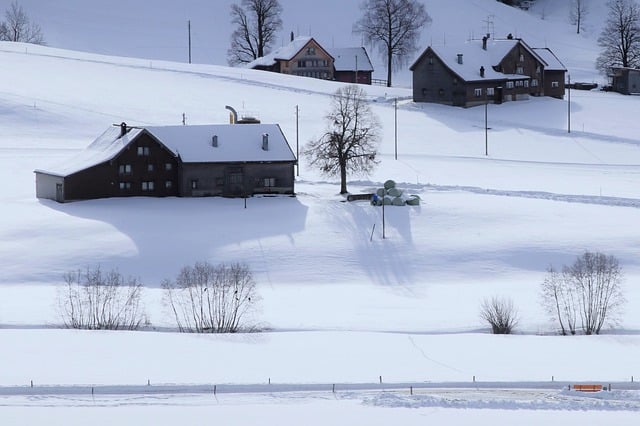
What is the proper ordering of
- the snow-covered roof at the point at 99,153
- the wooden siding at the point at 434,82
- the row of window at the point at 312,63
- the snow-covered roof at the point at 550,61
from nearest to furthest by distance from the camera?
the snow-covered roof at the point at 99,153 → the wooden siding at the point at 434,82 → the snow-covered roof at the point at 550,61 → the row of window at the point at 312,63

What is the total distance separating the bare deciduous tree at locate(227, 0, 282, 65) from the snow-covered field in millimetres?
32122

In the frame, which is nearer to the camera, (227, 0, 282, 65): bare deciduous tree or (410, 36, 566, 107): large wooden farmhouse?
(410, 36, 566, 107): large wooden farmhouse

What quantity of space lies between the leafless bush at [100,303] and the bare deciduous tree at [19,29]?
87044mm

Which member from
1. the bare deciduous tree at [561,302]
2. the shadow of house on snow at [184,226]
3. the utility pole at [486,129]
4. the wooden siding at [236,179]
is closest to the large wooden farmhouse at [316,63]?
the utility pole at [486,129]

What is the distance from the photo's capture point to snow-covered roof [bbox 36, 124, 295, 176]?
60.9m

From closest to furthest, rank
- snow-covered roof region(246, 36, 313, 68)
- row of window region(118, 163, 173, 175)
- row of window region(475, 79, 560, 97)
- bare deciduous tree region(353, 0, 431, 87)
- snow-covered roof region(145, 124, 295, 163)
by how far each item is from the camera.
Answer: row of window region(118, 163, 173, 175)
snow-covered roof region(145, 124, 295, 163)
row of window region(475, 79, 560, 97)
bare deciduous tree region(353, 0, 431, 87)
snow-covered roof region(246, 36, 313, 68)

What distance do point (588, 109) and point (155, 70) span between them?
121ft

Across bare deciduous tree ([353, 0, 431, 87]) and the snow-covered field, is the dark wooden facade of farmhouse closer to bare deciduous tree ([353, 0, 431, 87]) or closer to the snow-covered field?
the snow-covered field

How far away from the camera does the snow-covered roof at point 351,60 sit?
11594cm

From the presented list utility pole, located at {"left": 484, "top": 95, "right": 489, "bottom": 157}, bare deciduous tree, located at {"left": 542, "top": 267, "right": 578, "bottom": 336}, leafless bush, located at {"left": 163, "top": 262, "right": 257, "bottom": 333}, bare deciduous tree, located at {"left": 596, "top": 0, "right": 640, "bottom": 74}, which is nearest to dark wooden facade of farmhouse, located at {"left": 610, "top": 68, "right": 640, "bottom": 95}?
bare deciduous tree, located at {"left": 596, "top": 0, "right": 640, "bottom": 74}

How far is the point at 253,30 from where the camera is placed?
133m

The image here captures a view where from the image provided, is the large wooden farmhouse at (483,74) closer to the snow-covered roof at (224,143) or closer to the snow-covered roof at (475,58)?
the snow-covered roof at (475,58)

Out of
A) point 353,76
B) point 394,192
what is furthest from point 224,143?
point 353,76

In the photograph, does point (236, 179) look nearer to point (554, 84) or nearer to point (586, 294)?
point (586, 294)
